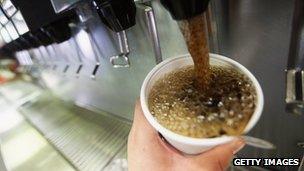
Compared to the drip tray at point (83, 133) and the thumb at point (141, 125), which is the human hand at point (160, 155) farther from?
the drip tray at point (83, 133)

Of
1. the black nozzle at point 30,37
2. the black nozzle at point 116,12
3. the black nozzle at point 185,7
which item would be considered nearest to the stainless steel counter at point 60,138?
the black nozzle at point 30,37

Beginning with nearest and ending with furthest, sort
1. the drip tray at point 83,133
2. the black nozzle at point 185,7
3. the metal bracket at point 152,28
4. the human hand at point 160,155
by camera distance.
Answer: the black nozzle at point 185,7 → the human hand at point 160,155 → the metal bracket at point 152,28 → the drip tray at point 83,133

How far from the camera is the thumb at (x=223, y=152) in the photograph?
48 cm

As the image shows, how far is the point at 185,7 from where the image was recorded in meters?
0.44

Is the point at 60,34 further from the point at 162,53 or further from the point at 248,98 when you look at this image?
the point at 248,98

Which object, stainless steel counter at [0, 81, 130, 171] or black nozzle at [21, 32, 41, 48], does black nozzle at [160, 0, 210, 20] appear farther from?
black nozzle at [21, 32, 41, 48]

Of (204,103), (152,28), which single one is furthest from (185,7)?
(152,28)

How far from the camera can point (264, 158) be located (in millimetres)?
971

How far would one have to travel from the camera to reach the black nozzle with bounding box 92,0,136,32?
66 cm

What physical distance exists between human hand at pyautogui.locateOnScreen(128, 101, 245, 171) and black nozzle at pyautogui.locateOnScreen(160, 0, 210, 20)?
0.75 ft

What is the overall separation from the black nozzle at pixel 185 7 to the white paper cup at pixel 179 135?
0.16 m

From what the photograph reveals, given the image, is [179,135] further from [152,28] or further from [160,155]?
[152,28]

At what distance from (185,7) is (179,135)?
0.67ft

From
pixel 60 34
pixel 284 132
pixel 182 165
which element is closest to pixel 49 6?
pixel 60 34
